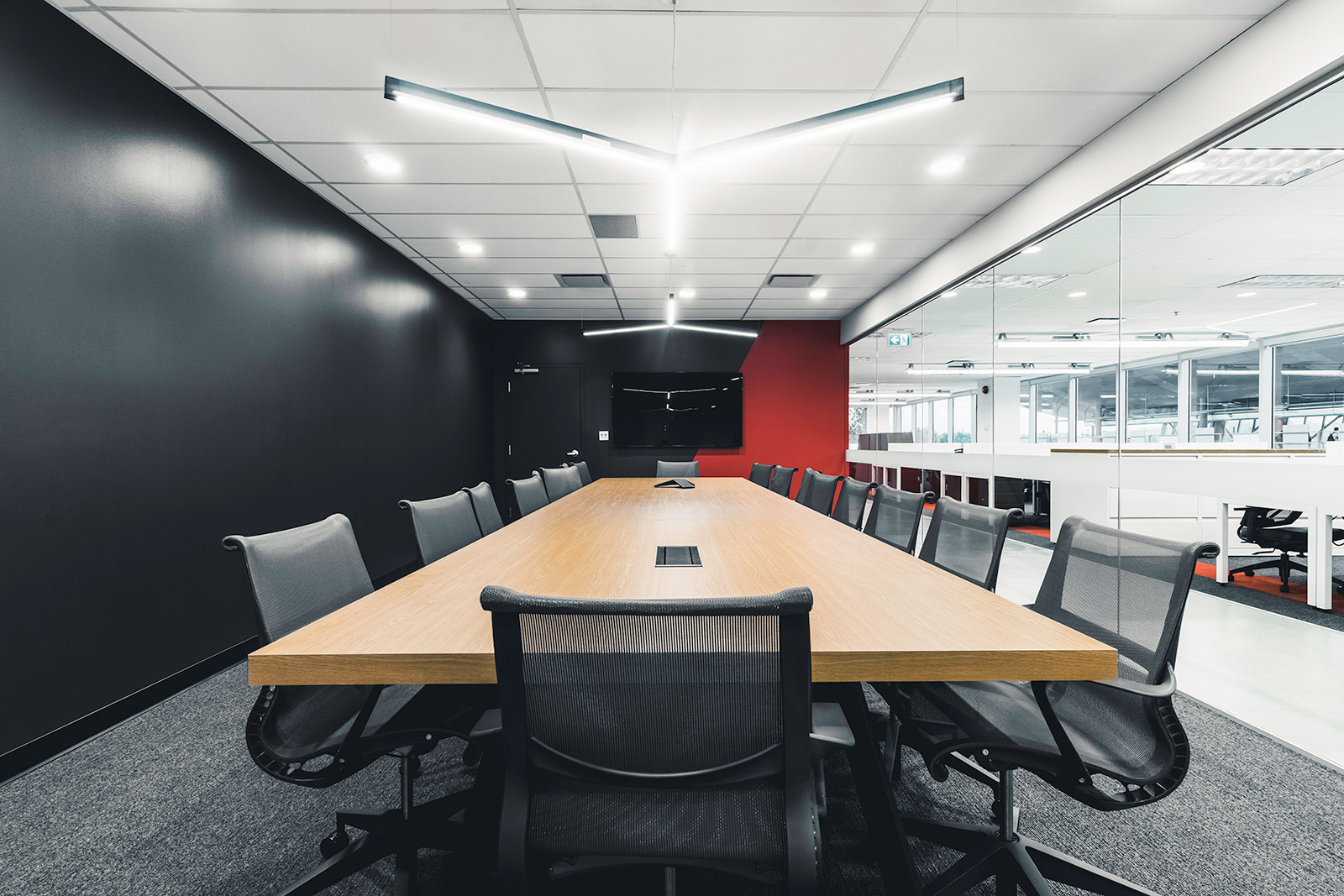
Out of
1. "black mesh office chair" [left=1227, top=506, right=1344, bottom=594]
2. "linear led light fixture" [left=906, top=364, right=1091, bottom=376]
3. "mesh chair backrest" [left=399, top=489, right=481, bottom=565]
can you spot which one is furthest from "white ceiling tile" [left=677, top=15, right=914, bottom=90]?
"linear led light fixture" [left=906, top=364, right=1091, bottom=376]

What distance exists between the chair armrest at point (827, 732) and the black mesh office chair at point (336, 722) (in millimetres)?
847

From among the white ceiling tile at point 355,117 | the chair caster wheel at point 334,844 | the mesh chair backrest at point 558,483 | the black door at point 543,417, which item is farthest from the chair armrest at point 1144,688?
the black door at point 543,417

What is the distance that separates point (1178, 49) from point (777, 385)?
5.56m

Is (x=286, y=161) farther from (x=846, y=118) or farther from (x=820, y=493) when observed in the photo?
(x=820, y=493)

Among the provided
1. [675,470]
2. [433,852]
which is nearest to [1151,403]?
[675,470]

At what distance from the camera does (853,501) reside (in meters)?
2.85

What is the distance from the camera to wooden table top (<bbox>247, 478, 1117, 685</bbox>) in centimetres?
103

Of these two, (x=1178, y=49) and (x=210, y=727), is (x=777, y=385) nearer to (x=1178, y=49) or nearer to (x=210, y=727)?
(x=1178, y=49)

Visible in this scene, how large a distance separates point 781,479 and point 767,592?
3296 millimetres

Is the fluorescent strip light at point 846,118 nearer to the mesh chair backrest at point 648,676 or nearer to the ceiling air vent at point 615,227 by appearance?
the mesh chair backrest at point 648,676

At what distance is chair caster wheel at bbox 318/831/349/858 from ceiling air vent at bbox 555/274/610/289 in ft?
16.6

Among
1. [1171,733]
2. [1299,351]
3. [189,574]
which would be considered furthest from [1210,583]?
[189,574]

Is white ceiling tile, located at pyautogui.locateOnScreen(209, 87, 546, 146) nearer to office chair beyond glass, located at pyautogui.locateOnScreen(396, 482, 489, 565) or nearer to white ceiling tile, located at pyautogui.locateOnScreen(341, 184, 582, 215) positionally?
white ceiling tile, located at pyautogui.locateOnScreen(341, 184, 582, 215)

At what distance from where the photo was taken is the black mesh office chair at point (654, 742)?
32.4 inches
